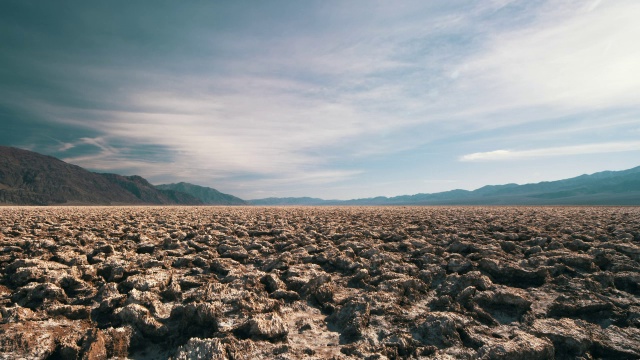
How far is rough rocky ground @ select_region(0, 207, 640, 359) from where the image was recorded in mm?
3531

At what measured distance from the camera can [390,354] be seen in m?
3.45

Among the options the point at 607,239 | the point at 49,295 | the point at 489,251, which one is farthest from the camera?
the point at 607,239

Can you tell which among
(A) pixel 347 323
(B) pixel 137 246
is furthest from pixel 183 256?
(A) pixel 347 323

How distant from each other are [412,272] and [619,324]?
2990mm

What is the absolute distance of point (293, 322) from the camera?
4395 millimetres

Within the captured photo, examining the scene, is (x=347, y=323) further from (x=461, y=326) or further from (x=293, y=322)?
(x=461, y=326)

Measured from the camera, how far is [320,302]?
16.5ft

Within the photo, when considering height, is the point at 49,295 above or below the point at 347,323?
above

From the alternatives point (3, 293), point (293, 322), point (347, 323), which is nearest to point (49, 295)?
point (3, 293)

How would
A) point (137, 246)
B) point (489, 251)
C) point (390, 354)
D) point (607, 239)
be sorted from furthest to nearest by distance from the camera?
point (607, 239)
point (137, 246)
point (489, 251)
point (390, 354)

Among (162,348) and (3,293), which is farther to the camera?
(3,293)

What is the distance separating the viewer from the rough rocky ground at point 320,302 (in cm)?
353

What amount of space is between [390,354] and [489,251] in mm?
5103

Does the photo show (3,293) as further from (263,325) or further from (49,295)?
(263,325)
